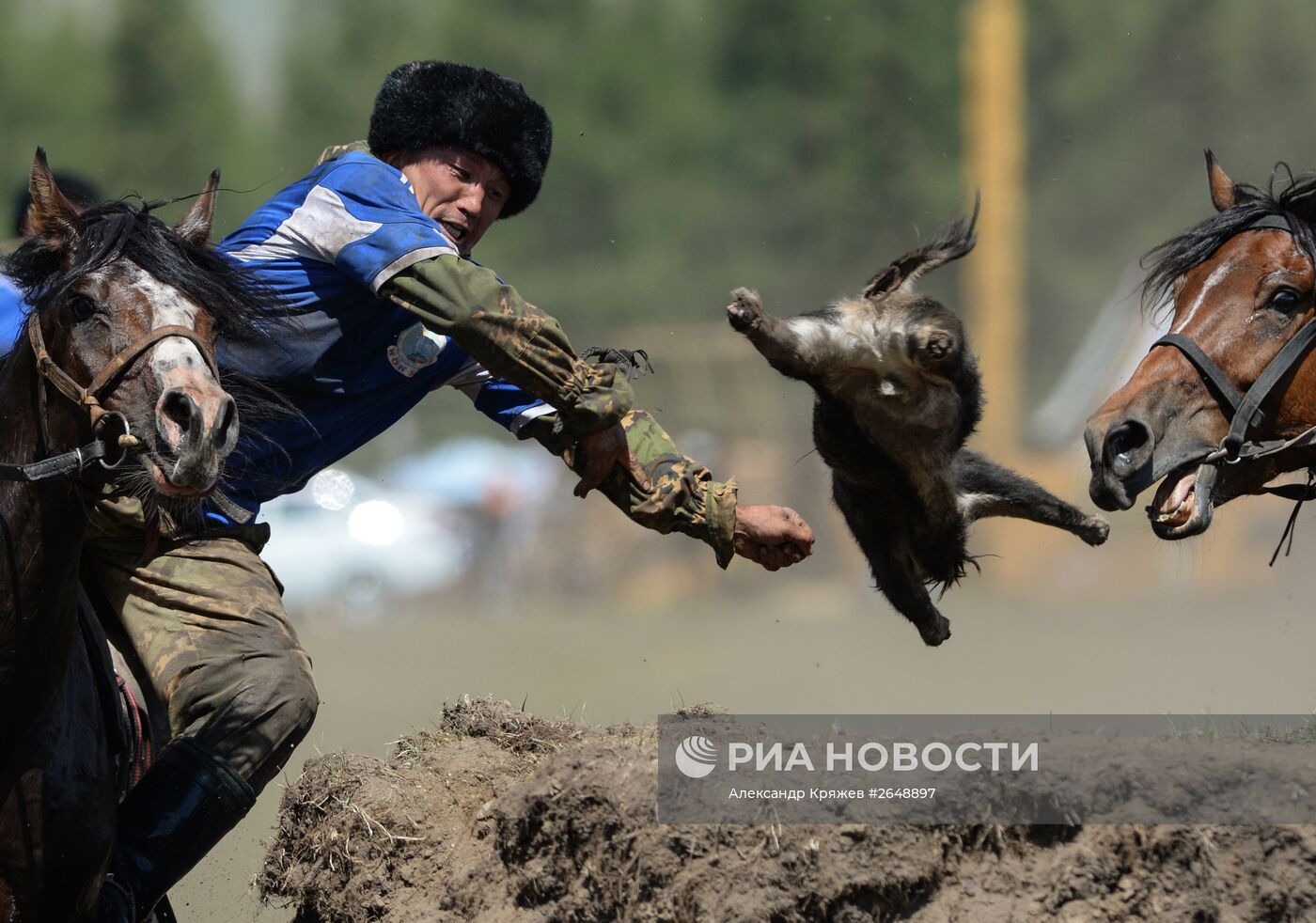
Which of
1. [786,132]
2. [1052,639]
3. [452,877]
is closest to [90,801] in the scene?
[452,877]

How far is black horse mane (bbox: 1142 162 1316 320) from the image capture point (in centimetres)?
399

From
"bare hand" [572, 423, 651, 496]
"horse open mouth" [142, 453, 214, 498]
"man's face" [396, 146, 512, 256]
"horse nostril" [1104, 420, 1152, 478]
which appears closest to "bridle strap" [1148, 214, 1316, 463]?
"horse nostril" [1104, 420, 1152, 478]

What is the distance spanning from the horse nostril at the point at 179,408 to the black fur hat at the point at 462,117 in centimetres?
146

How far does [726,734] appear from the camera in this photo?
11.5 ft

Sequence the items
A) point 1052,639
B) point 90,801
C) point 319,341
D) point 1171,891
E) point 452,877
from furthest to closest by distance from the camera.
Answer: point 1052,639, point 319,341, point 452,877, point 90,801, point 1171,891

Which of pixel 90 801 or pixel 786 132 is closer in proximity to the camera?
pixel 90 801

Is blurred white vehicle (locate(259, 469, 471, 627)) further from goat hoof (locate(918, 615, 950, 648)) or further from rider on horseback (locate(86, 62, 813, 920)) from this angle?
goat hoof (locate(918, 615, 950, 648))

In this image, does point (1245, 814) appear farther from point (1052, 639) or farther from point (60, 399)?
point (1052, 639)

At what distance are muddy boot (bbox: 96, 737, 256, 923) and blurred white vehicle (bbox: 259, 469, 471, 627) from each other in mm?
9238

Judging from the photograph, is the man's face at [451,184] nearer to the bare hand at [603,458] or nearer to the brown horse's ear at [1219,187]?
the bare hand at [603,458]

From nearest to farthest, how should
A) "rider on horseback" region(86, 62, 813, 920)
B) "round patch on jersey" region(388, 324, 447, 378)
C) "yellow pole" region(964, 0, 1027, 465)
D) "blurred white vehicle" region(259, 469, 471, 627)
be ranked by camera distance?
1. "rider on horseback" region(86, 62, 813, 920)
2. "round patch on jersey" region(388, 324, 447, 378)
3. "blurred white vehicle" region(259, 469, 471, 627)
4. "yellow pole" region(964, 0, 1027, 465)

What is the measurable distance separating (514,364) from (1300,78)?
15331 millimetres

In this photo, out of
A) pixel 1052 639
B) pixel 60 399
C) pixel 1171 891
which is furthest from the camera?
pixel 1052 639

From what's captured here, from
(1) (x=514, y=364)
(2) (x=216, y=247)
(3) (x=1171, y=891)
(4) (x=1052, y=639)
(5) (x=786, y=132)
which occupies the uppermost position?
(5) (x=786, y=132)
